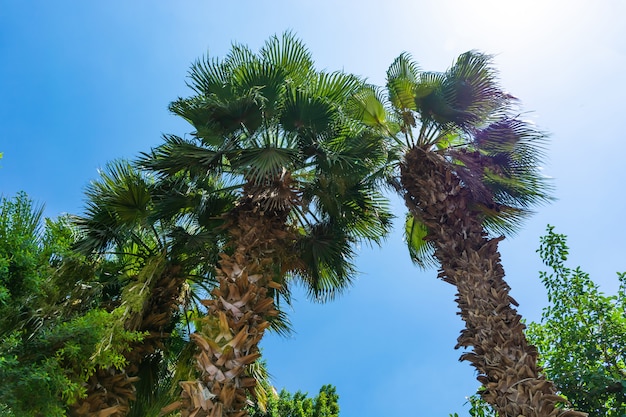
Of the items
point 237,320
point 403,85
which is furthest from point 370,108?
point 237,320

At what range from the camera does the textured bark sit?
4160 mm

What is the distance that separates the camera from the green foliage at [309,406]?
13109 mm

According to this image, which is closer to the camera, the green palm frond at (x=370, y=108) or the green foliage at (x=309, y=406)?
the green palm frond at (x=370, y=108)

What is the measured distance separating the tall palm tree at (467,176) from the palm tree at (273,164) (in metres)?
0.72

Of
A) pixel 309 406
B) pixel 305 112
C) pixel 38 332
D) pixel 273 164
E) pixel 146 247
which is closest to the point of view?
pixel 38 332

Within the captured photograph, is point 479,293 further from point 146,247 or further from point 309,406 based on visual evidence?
point 309,406

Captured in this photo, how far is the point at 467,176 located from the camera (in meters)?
6.40

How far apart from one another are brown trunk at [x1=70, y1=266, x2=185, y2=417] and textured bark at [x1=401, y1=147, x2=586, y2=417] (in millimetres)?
4089

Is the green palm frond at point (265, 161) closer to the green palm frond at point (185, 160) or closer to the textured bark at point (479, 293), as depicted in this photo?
the green palm frond at point (185, 160)

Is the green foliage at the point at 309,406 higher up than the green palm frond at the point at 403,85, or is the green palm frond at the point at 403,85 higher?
the green palm frond at the point at 403,85

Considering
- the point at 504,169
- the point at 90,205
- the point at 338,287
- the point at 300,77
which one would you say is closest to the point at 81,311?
the point at 90,205

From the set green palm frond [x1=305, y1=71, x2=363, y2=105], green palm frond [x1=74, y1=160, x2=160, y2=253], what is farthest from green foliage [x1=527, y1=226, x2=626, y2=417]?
green palm frond [x1=74, y1=160, x2=160, y2=253]

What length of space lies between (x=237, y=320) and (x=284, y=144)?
321cm

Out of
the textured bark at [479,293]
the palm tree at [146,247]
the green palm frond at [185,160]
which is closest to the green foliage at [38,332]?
the palm tree at [146,247]
